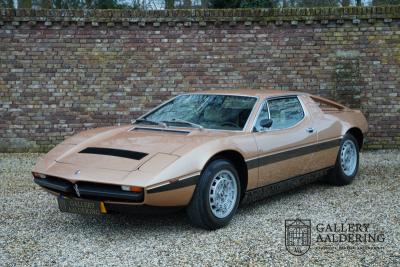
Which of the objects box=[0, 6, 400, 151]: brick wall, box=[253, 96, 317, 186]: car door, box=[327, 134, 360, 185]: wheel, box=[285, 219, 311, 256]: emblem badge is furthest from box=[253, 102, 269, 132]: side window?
box=[0, 6, 400, 151]: brick wall

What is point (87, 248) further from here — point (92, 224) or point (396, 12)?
point (396, 12)

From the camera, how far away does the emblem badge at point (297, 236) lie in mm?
4202

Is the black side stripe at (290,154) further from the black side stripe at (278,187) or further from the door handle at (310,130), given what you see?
the black side stripe at (278,187)

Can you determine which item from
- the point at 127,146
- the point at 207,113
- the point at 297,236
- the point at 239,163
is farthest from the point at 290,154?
the point at 127,146

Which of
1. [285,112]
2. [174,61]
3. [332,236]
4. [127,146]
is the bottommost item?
[332,236]

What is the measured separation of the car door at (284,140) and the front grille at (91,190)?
1570 mm

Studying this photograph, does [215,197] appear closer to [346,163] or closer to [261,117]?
[261,117]

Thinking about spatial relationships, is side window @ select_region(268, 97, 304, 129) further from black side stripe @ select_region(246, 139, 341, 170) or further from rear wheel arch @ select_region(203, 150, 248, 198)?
rear wheel arch @ select_region(203, 150, 248, 198)

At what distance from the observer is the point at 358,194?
6.13m

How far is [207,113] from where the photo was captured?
18.1ft

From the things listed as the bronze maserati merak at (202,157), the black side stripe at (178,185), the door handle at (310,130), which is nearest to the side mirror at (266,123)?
the bronze maserati merak at (202,157)

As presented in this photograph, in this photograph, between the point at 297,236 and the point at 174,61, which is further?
the point at 174,61

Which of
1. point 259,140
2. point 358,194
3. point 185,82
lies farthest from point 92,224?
point 185,82

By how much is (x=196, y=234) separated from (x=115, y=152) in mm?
1103
